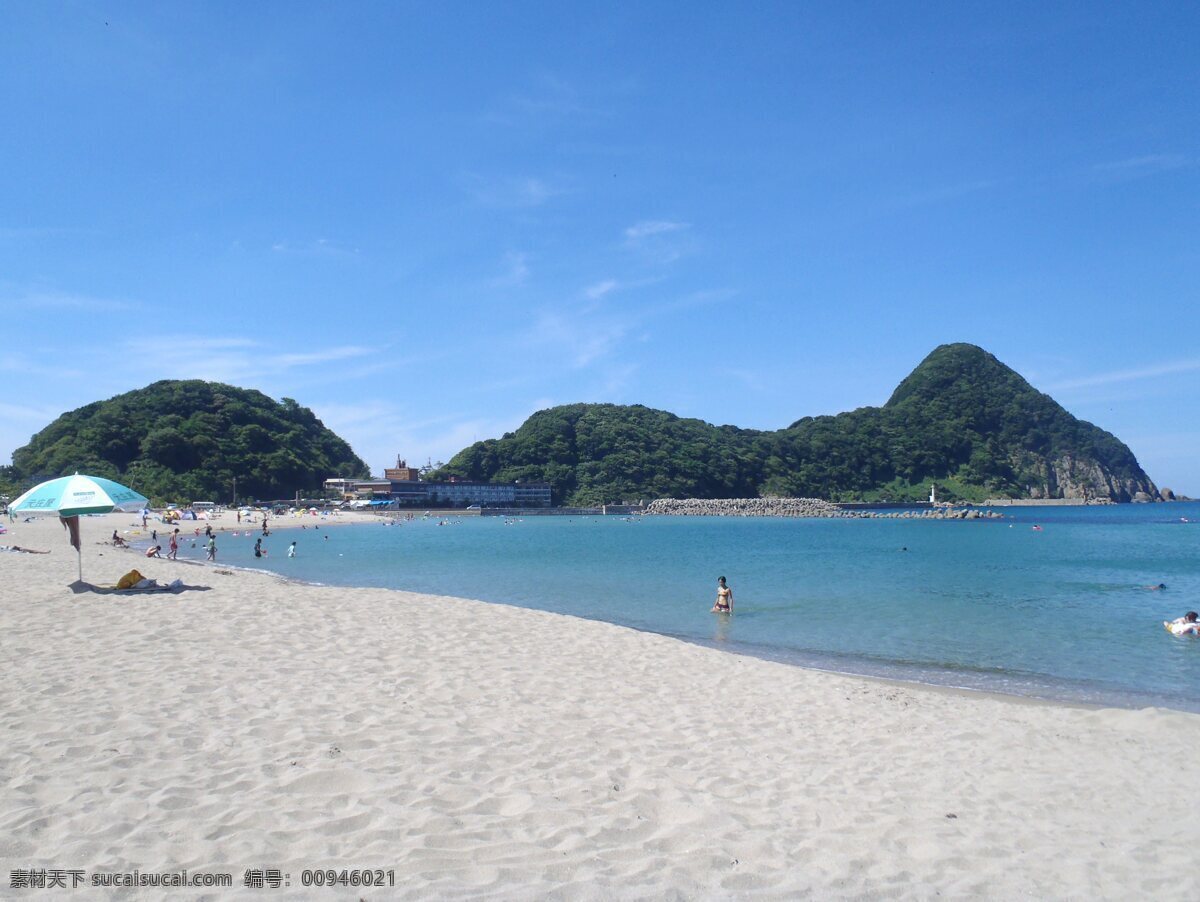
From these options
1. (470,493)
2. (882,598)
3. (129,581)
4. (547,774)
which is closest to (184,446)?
(470,493)

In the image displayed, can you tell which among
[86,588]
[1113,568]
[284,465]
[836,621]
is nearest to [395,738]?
[86,588]

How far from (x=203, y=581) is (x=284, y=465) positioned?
312 feet

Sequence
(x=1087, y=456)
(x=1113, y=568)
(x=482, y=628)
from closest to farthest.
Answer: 1. (x=482, y=628)
2. (x=1113, y=568)
3. (x=1087, y=456)

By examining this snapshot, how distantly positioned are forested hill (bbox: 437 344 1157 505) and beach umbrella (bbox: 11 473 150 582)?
121778 mm

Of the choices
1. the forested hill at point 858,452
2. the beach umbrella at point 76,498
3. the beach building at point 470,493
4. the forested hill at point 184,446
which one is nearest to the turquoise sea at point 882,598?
the beach umbrella at point 76,498

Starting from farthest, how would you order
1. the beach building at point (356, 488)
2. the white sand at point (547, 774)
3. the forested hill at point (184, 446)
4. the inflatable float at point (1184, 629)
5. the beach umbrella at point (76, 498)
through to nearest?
the beach building at point (356, 488) < the forested hill at point (184, 446) < the inflatable float at point (1184, 629) < the beach umbrella at point (76, 498) < the white sand at point (547, 774)

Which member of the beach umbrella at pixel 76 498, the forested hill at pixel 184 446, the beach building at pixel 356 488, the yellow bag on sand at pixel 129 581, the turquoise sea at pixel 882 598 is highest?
the forested hill at pixel 184 446

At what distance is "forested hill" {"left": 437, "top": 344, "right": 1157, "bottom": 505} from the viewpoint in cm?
14250

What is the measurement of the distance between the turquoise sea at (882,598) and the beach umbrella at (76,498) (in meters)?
9.58

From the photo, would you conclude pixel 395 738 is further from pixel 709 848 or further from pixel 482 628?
pixel 482 628

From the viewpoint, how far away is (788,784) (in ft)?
18.2

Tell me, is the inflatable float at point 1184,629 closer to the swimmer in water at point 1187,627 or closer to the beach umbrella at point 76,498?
the swimmer in water at point 1187,627

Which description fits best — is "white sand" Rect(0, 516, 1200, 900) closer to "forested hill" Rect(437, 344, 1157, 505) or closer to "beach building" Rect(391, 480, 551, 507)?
"beach building" Rect(391, 480, 551, 507)

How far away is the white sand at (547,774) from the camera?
12.8 ft
